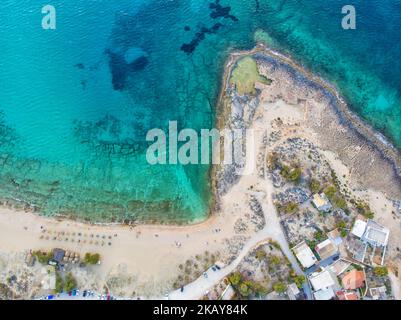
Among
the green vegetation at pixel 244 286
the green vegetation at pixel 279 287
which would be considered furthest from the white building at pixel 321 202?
the green vegetation at pixel 244 286

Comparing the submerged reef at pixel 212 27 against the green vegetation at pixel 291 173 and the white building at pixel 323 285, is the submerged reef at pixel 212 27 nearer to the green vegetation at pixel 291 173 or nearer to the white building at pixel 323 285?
the green vegetation at pixel 291 173

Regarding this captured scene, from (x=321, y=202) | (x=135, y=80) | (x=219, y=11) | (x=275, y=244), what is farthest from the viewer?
(x=219, y=11)

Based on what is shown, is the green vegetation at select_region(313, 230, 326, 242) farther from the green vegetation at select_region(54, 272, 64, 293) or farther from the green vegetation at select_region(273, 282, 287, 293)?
the green vegetation at select_region(54, 272, 64, 293)

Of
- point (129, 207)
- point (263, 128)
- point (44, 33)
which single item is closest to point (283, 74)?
point (263, 128)

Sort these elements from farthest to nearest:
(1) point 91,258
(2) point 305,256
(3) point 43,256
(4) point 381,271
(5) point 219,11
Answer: (5) point 219,11 → (2) point 305,256 → (4) point 381,271 → (1) point 91,258 → (3) point 43,256

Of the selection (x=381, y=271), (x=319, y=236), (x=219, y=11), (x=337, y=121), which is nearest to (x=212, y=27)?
(x=219, y=11)

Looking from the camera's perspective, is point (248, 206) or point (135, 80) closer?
point (248, 206)

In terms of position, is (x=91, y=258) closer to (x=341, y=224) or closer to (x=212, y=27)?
(x=341, y=224)
